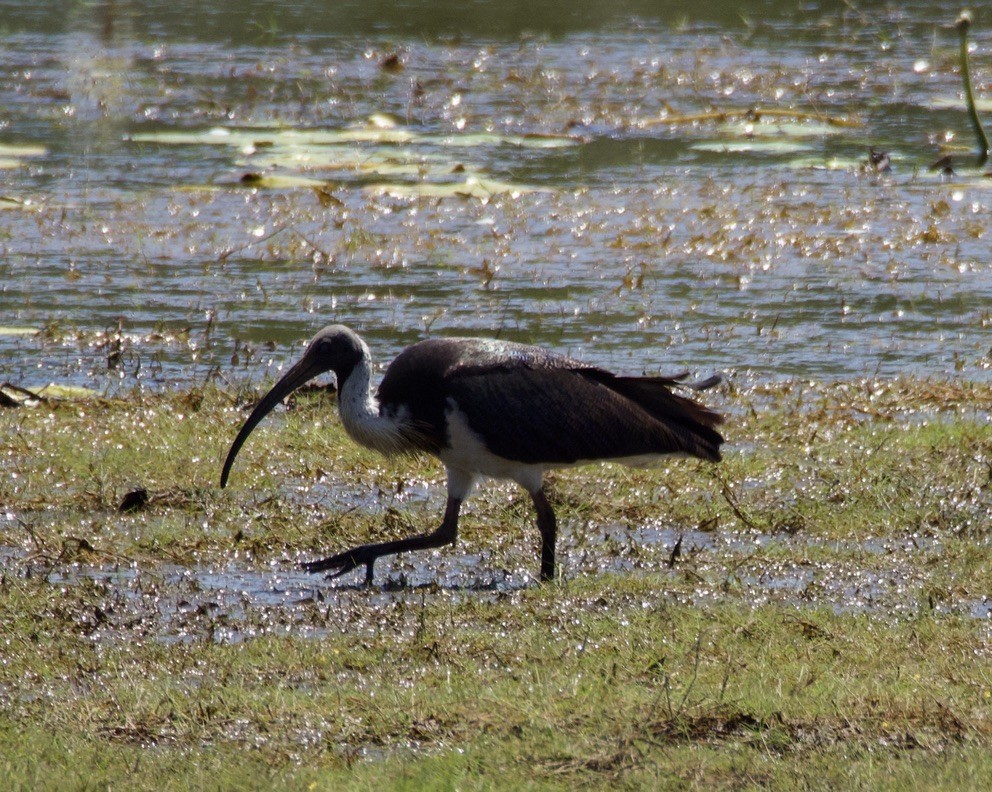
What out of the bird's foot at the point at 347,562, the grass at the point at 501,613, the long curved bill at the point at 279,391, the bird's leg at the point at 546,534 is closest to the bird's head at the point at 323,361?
the long curved bill at the point at 279,391

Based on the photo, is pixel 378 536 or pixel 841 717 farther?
pixel 378 536

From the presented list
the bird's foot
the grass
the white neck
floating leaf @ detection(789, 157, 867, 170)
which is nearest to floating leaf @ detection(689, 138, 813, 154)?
floating leaf @ detection(789, 157, 867, 170)

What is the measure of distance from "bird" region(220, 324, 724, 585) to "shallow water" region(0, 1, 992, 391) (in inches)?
104

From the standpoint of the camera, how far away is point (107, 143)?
1530 centimetres

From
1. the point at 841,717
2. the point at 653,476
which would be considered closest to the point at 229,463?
the point at 653,476

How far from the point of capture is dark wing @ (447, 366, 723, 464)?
20.6ft

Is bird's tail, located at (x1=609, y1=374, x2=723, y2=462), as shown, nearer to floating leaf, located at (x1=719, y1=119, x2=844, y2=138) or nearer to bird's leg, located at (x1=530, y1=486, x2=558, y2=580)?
bird's leg, located at (x1=530, y1=486, x2=558, y2=580)

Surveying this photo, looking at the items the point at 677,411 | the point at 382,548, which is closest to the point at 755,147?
the point at 677,411

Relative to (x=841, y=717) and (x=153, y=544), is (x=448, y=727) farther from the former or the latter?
(x=153, y=544)

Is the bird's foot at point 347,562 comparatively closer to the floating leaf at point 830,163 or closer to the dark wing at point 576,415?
the dark wing at point 576,415

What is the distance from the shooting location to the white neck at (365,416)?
641cm

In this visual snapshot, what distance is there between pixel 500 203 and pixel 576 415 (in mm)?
6857

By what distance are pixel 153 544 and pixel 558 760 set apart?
2500 mm

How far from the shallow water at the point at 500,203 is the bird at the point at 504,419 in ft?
8.70
